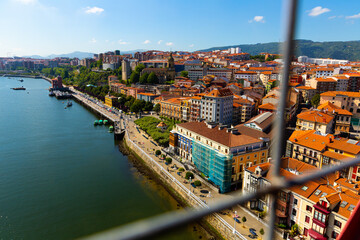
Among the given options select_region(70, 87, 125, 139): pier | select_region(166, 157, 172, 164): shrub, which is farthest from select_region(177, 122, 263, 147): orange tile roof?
select_region(70, 87, 125, 139): pier

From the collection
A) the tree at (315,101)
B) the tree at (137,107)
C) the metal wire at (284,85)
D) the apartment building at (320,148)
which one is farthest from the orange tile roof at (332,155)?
the tree at (137,107)

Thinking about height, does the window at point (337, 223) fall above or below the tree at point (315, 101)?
below

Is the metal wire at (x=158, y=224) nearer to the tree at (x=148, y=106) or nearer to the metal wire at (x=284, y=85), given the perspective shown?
the metal wire at (x=284, y=85)

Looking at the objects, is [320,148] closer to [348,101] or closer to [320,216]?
[320,216]

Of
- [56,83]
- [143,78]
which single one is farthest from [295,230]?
[56,83]

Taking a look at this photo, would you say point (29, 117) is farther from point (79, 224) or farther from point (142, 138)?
point (79, 224)
